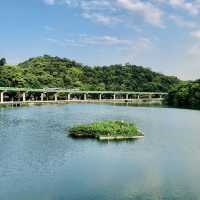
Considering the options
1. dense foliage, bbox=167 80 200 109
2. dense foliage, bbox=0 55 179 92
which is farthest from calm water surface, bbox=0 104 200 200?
dense foliage, bbox=0 55 179 92

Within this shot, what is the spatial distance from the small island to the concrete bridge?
51.4 meters

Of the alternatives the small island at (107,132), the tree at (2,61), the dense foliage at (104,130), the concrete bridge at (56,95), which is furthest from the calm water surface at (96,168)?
the tree at (2,61)

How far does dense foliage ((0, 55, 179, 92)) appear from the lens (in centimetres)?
13850

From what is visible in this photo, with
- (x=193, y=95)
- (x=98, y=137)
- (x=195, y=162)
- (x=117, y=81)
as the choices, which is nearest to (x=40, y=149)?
(x=98, y=137)

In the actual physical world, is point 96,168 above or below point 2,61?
below

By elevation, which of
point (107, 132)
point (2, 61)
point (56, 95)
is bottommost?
point (107, 132)

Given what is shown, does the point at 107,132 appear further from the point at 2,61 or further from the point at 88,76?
the point at 88,76

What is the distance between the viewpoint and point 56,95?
113312mm

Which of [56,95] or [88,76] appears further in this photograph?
[88,76]

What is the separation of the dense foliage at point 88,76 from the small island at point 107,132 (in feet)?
251

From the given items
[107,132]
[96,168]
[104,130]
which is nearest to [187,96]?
[104,130]

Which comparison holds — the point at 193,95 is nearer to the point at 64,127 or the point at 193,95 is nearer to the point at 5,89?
the point at 5,89

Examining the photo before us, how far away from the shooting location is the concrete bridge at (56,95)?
97.0 metres

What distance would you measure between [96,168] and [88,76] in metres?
150
